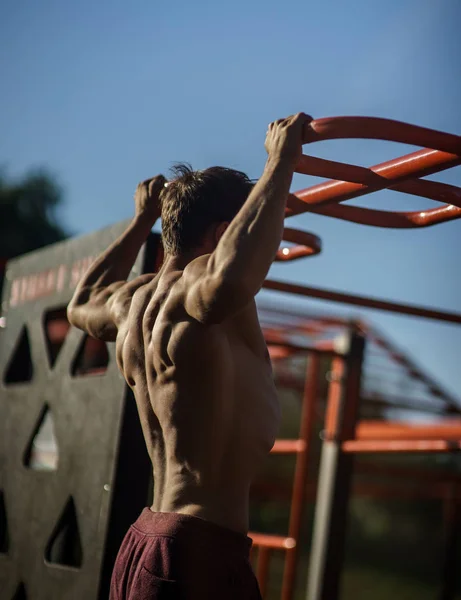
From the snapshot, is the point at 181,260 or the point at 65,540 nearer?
the point at 181,260

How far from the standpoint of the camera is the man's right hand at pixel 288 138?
1545 mm

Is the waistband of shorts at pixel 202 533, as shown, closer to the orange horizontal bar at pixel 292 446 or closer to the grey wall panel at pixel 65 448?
the grey wall panel at pixel 65 448

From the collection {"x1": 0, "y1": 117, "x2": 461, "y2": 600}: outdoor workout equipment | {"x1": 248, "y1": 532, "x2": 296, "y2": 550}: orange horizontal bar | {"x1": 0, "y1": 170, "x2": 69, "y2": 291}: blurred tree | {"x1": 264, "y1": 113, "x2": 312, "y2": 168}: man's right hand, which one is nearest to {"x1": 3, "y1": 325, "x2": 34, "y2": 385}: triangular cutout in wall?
{"x1": 0, "y1": 117, "x2": 461, "y2": 600}: outdoor workout equipment

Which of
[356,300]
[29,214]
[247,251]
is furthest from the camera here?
[29,214]

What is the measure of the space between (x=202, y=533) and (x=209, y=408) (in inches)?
8.4

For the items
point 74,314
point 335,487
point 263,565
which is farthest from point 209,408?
point 263,565

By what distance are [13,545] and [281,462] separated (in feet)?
30.7

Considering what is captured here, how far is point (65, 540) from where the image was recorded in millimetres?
2418

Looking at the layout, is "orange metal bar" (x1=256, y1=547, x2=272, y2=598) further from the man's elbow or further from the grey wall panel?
the man's elbow

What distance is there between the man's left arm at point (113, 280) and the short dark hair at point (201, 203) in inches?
10.2

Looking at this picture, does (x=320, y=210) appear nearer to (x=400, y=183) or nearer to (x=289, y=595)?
(x=400, y=183)

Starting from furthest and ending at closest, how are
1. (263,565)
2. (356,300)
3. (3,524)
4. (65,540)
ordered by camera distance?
1. (263,565)
2. (3,524)
3. (356,300)
4. (65,540)

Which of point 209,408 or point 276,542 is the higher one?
point 209,408

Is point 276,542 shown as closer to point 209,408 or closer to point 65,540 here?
point 65,540
